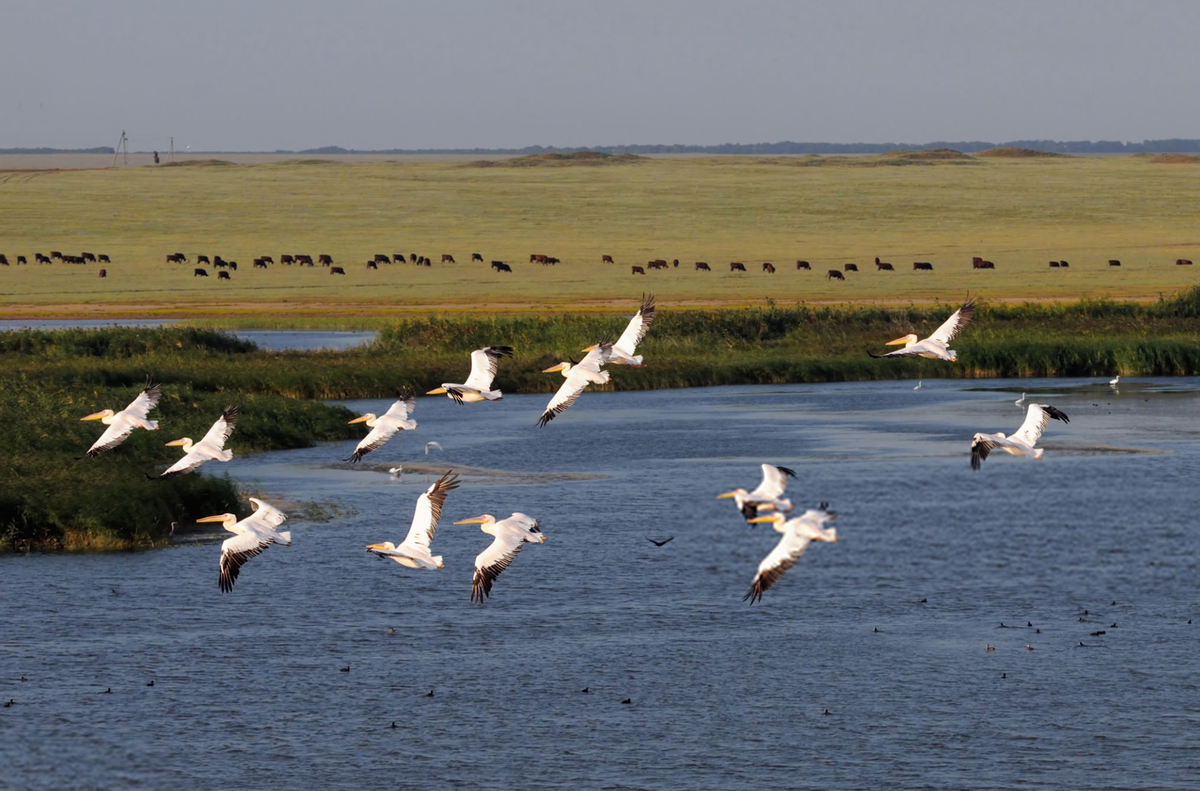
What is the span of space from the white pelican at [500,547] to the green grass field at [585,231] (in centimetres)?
5563

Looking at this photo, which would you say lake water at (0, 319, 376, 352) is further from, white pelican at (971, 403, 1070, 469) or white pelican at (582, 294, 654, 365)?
white pelican at (971, 403, 1070, 469)

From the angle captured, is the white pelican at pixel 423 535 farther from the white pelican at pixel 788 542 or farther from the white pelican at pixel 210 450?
the white pelican at pixel 788 542

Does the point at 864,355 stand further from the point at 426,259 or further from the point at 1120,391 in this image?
the point at 426,259

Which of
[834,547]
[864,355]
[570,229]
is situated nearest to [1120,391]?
[864,355]

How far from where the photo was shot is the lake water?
62.2 metres

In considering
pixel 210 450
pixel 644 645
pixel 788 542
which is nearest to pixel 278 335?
pixel 644 645

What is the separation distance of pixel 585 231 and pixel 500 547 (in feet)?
329

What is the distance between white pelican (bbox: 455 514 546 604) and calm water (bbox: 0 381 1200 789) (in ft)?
12.3

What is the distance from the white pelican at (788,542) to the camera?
14508 millimetres

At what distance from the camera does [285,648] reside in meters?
25.6

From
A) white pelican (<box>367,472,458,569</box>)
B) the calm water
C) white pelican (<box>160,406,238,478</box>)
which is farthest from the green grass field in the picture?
white pelican (<box>367,472,458,569</box>)

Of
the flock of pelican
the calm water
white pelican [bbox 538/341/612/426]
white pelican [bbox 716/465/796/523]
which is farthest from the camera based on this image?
the calm water

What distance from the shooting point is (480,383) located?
19.5m

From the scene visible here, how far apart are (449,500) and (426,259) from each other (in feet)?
210
